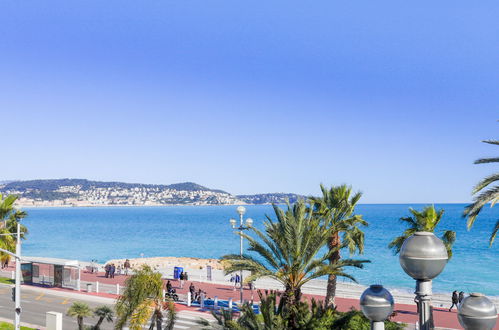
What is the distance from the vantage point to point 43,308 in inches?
1296

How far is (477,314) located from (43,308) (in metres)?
32.7

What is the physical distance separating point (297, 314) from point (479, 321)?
12.6m

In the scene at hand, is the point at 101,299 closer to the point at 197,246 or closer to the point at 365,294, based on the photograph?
the point at 365,294

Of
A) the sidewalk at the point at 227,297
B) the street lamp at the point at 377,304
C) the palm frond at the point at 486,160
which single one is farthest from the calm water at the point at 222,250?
the street lamp at the point at 377,304

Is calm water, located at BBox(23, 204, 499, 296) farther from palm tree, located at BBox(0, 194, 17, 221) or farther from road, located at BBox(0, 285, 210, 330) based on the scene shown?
palm tree, located at BBox(0, 194, 17, 221)

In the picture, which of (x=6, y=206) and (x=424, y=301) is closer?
(x=424, y=301)

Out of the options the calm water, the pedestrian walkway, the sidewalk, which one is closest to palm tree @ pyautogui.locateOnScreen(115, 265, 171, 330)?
the pedestrian walkway

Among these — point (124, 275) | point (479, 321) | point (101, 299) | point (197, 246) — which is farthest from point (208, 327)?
point (197, 246)

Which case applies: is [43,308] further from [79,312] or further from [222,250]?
[222,250]

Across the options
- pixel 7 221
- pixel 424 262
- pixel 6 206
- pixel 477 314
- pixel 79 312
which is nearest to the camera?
pixel 424 262

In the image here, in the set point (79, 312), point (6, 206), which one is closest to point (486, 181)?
point (79, 312)

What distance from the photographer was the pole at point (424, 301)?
5840 mm

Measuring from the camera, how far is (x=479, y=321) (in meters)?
5.88

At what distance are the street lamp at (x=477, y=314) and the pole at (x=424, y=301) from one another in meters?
0.51
